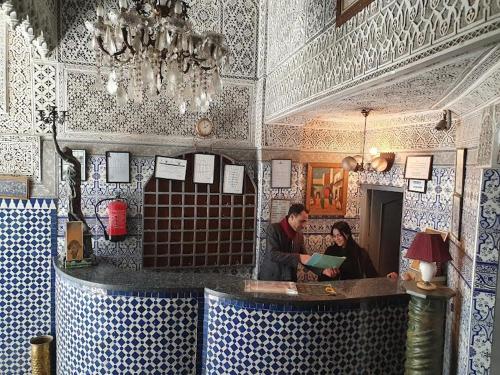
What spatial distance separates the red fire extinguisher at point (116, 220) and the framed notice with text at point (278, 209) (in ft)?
5.72

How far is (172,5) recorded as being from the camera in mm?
2713

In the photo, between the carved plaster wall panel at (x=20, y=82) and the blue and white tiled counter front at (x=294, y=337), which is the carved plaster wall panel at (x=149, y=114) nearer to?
the carved plaster wall panel at (x=20, y=82)

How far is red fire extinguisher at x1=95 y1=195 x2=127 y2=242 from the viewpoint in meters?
4.40

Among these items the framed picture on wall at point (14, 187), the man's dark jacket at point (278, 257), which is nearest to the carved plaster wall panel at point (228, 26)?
the framed picture on wall at point (14, 187)

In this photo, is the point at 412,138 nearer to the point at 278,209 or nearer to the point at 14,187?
the point at 278,209

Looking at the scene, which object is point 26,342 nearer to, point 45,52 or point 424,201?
point 45,52

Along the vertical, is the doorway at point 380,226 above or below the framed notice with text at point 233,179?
below

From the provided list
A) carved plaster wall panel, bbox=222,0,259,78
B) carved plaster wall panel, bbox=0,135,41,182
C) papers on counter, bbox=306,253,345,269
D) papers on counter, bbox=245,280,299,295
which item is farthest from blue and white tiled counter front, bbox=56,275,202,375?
carved plaster wall panel, bbox=222,0,259,78

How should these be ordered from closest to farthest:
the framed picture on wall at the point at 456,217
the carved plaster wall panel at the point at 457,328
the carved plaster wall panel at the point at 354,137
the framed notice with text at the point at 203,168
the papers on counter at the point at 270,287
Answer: the carved plaster wall panel at the point at 457,328 < the papers on counter at the point at 270,287 < the framed picture on wall at the point at 456,217 < the carved plaster wall panel at the point at 354,137 < the framed notice with text at the point at 203,168

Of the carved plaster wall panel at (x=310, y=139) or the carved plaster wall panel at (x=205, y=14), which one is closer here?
the carved plaster wall panel at (x=205, y=14)

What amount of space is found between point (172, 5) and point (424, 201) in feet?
9.82

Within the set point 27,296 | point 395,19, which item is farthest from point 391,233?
point 27,296

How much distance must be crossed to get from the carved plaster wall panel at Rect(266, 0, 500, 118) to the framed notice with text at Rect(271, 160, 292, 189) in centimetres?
76

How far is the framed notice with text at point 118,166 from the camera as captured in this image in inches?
176
